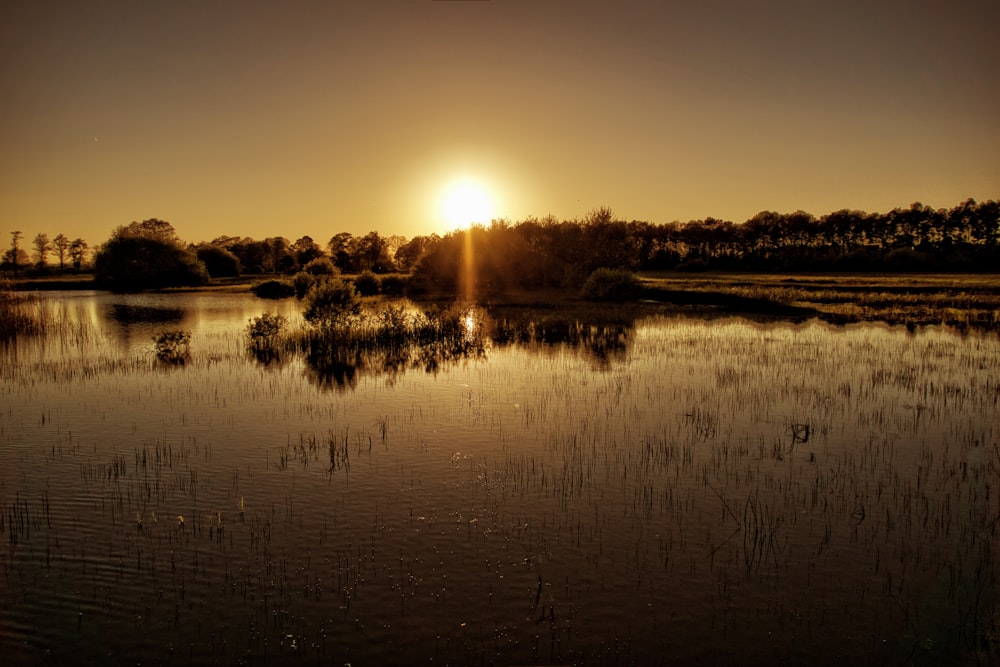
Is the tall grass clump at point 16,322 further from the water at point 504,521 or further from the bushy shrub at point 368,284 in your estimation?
the bushy shrub at point 368,284

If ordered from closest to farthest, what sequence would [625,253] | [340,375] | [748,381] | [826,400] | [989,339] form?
1. [826,400]
2. [748,381]
3. [340,375]
4. [989,339]
5. [625,253]

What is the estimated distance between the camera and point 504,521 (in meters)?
11.5

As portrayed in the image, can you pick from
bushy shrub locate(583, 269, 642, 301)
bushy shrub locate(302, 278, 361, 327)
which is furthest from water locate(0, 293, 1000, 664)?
bushy shrub locate(583, 269, 642, 301)

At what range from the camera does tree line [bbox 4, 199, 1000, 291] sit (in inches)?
2965

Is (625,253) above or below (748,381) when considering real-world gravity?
above

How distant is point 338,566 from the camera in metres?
9.88

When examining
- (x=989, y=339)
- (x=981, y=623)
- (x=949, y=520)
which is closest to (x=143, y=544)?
(x=981, y=623)

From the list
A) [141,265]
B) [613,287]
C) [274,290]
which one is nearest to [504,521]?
[613,287]

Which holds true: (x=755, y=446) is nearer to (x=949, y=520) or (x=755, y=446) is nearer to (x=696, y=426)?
(x=696, y=426)

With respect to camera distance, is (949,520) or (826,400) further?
(826,400)

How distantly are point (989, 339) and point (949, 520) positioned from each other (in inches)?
998

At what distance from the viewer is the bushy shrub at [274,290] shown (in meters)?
71.9

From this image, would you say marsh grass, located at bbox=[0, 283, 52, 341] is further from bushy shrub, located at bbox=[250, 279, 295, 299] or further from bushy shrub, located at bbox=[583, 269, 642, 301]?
bushy shrub, located at bbox=[583, 269, 642, 301]

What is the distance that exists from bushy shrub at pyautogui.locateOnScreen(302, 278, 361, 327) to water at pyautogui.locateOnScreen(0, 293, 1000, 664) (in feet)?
51.6
